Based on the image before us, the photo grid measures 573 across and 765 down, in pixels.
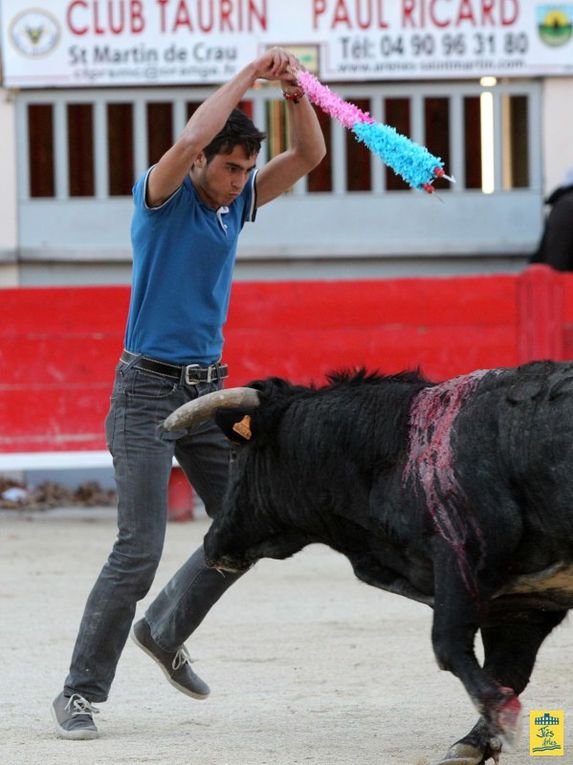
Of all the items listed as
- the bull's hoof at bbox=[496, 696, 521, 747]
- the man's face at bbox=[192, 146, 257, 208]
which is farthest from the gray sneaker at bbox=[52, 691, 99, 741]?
the man's face at bbox=[192, 146, 257, 208]

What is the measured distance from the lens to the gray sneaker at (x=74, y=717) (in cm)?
427

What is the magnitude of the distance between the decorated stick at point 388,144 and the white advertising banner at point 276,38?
5.70 meters

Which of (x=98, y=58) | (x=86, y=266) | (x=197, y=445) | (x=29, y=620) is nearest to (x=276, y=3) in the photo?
(x=98, y=58)

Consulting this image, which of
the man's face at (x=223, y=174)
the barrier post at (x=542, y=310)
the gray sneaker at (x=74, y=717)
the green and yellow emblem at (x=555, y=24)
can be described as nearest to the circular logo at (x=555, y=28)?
the green and yellow emblem at (x=555, y=24)

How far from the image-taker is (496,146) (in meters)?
10.3

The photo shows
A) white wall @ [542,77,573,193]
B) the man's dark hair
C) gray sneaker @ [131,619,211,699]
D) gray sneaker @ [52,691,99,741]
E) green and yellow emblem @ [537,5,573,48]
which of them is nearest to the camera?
the man's dark hair

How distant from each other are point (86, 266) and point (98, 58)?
1.31 m

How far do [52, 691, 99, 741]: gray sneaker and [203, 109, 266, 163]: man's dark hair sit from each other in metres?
1.52

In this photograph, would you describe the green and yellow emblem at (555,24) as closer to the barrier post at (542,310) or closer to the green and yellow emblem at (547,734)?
the barrier post at (542,310)

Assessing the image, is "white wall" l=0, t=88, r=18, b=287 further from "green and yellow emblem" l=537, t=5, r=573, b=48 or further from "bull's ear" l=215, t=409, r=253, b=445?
"bull's ear" l=215, t=409, r=253, b=445

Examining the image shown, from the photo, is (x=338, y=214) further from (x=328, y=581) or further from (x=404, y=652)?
(x=404, y=652)

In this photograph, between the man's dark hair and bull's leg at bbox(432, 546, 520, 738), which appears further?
the man's dark hair

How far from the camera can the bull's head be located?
4.09 metres

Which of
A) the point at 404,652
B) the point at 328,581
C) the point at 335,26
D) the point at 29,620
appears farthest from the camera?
the point at 335,26
